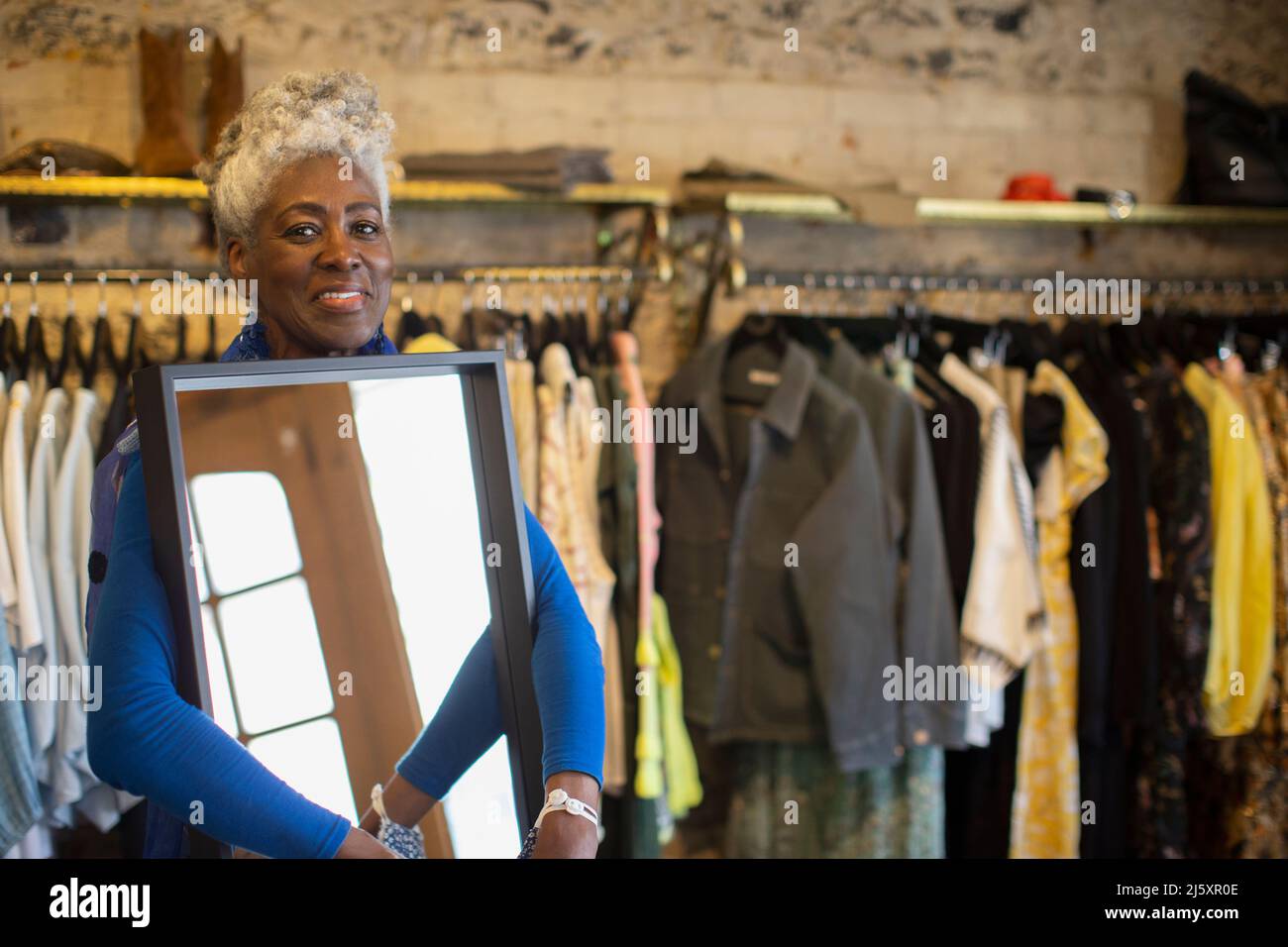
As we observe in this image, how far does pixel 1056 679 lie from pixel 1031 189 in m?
1.20

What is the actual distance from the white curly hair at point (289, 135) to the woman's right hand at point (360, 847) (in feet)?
1.73

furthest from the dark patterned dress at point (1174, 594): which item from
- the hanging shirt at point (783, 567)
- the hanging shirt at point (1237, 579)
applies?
the hanging shirt at point (783, 567)

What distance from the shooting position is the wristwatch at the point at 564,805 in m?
0.98

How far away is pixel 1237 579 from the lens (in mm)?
2502

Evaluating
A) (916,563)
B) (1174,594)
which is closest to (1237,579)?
(1174,594)

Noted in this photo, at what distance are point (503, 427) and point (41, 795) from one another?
5.33 feet

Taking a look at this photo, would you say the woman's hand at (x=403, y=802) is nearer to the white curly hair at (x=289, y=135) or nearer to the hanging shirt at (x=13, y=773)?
the white curly hair at (x=289, y=135)

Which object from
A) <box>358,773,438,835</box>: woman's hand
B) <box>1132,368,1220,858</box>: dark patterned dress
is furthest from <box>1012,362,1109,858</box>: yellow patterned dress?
<box>358,773,438,835</box>: woman's hand

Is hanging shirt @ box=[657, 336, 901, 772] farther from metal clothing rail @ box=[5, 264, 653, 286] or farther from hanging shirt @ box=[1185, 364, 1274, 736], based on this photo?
hanging shirt @ box=[1185, 364, 1274, 736]

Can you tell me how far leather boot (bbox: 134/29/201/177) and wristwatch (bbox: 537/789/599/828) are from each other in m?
1.89

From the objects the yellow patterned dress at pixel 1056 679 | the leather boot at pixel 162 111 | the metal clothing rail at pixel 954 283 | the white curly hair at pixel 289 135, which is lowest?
the yellow patterned dress at pixel 1056 679

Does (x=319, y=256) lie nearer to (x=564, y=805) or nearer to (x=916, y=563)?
(x=564, y=805)
